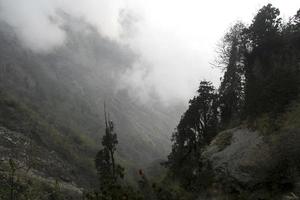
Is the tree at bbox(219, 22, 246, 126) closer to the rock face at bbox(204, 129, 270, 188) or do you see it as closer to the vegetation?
the vegetation

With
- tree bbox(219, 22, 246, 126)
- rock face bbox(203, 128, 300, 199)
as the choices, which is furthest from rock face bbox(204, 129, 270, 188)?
tree bbox(219, 22, 246, 126)

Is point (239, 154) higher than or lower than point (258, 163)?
higher

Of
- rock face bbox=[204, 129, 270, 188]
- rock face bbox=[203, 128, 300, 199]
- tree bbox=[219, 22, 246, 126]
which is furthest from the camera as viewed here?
tree bbox=[219, 22, 246, 126]

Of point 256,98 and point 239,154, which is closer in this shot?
point 239,154

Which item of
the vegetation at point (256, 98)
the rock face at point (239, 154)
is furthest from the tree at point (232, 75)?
the rock face at point (239, 154)

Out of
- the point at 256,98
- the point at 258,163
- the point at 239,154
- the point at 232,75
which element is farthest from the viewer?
the point at 232,75

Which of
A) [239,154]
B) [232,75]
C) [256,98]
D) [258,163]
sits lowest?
[258,163]

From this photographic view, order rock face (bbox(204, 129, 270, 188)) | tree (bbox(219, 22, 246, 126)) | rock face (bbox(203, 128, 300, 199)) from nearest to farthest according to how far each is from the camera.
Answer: rock face (bbox(203, 128, 300, 199)) → rock face (bbox(204, 129, 270, 188)) → tree (bbox(219, 22, 246, 126))

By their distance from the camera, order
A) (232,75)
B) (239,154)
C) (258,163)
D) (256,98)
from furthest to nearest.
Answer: (232,75) < (256,98) < (239,154) < (258,163)

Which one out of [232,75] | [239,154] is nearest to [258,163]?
[239,154]

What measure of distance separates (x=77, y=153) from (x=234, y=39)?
12555 cm

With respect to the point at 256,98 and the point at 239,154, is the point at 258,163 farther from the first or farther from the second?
the point at 256,98

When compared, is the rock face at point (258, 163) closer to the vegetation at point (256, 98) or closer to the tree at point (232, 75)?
the vegetation at point (256, 98)

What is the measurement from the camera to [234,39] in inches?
1433
